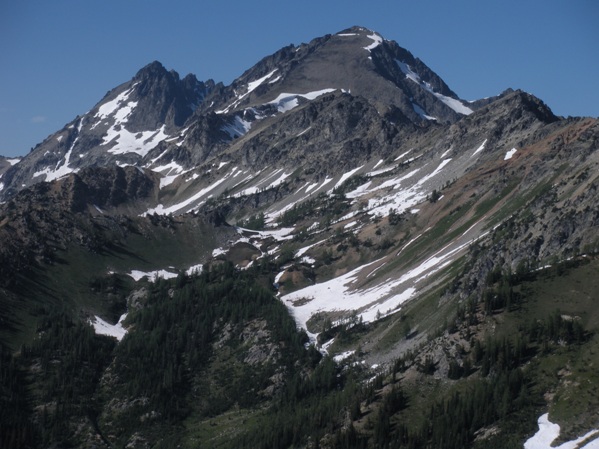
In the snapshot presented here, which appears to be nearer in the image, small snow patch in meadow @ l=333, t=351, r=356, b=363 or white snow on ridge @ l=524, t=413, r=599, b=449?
white snow on ridge @ l=524, t=413, r=599, b=449

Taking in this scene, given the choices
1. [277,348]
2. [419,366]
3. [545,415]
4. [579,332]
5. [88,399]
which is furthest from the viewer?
[277,348]

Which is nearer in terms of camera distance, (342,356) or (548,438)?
(548,438)

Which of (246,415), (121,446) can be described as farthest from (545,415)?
(121,446)

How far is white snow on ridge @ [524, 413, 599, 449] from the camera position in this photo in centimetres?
9265

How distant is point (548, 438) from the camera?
96.3m

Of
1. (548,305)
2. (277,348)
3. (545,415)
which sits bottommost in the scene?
(545,415)

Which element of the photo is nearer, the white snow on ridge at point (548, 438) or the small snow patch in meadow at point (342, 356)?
the white snow on ridge at point (548, 438)

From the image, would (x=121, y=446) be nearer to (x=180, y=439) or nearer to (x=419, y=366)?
(x=180, y=439)

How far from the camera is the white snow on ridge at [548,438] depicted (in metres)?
92.7

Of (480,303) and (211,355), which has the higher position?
(211,355)

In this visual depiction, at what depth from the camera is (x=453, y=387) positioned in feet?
378

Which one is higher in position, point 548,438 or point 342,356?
point 342,356

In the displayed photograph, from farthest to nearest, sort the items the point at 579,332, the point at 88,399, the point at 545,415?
the point at 88,399 → the point at 579,332 → the point at 545,415

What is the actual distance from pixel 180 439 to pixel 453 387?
197 feet
